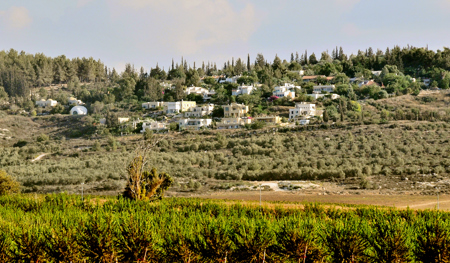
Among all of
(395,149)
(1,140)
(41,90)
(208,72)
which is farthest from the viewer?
(208,72)

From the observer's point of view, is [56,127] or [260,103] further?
[260,103]

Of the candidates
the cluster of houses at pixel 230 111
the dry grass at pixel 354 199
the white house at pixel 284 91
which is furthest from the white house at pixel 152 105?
the dry grass at pixel 354 199

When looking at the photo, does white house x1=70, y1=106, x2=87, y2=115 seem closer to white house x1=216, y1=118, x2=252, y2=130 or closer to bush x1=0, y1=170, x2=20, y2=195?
white house x1=216, y1=118, x2=252, y2=130

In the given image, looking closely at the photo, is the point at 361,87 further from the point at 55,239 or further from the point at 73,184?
the point at 55,239

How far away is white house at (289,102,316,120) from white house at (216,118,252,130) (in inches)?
262

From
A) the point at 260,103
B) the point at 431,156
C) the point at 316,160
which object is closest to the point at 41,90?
the point at 260,103

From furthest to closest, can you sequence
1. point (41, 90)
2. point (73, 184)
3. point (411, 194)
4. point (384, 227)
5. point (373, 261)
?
point (41, 90) < point (73, 184) < point (411, 194) < point (384, 227) < point (373, 261)

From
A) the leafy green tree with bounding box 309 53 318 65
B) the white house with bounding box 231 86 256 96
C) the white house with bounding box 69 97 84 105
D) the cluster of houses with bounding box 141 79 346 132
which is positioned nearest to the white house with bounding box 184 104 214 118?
the cluster of houses with bounding box 141 79 346 132

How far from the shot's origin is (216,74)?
11762 cm

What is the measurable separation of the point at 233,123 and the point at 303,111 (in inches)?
425

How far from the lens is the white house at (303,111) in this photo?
6650cm

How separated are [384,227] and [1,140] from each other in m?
62.4

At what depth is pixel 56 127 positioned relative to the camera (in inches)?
2795

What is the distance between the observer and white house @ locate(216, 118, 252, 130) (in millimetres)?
63656
